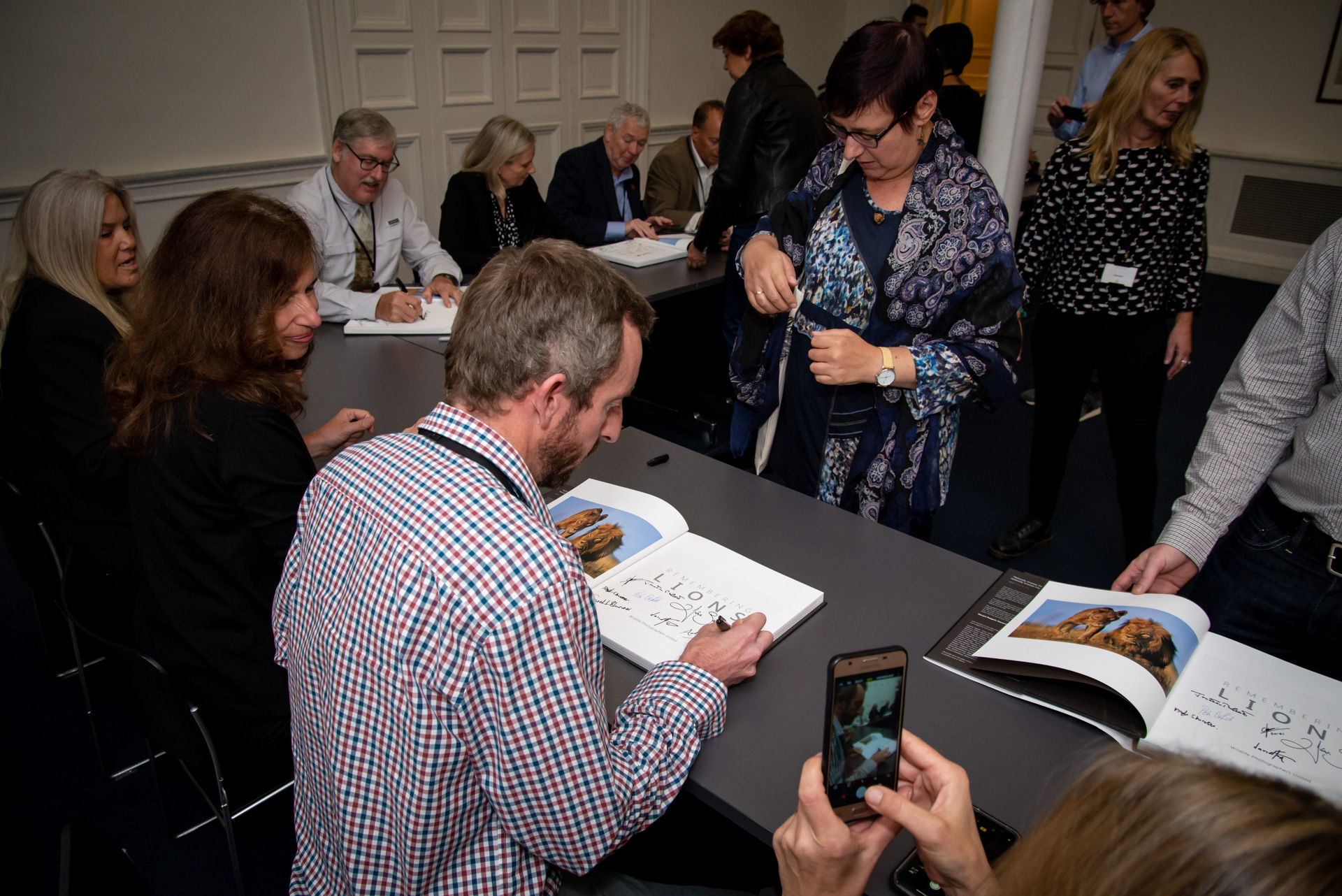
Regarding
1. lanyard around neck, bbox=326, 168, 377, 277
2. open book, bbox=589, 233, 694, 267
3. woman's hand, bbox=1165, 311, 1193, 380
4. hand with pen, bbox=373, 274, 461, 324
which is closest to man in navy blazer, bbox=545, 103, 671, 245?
open book, bbox=589, 233, 694, 267

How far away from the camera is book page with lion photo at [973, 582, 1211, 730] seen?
1.12m

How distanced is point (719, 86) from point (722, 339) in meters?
3.09

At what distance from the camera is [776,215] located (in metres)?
1.91

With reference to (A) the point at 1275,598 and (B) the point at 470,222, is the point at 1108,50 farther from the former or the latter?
(A) the point at 1275,598

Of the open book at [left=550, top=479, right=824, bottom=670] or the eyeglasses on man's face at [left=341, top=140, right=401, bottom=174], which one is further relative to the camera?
the eyeglasses on man's face at [left=341, top=140, right=401, bottom=174]

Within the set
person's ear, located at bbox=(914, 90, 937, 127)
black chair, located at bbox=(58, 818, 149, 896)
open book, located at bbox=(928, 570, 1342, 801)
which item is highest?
person's ear, located at bbox=(914, 90, 937, 127)

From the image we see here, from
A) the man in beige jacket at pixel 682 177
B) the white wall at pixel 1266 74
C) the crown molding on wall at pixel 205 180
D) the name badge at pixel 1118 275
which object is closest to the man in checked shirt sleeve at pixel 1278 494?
the name badge at pixel 1118 275

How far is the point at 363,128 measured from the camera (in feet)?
9.36

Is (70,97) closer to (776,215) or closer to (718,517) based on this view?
(776,215)

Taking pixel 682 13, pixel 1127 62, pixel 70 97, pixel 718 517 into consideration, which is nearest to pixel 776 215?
pixel 718 517

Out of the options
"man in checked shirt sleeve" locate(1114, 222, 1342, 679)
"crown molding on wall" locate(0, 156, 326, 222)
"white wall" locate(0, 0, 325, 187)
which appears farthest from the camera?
"crown molding on wall" locate(0, 156, 326, 222)

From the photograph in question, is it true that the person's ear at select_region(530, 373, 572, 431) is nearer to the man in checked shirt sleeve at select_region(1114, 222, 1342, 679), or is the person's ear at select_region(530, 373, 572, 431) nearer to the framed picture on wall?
the man in checked shirt sleeve at select_region(1114, 222, 1342, 679)

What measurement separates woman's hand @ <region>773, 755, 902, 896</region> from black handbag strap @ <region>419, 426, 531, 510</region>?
0.47 metres

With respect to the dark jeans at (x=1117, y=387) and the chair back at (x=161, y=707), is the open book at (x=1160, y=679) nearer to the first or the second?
the chair back at (x=161, y=707)
